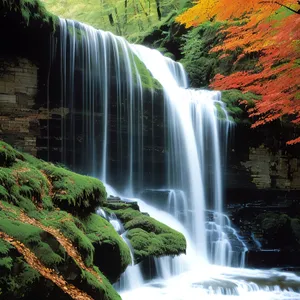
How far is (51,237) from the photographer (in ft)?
11.2

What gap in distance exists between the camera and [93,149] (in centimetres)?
1027

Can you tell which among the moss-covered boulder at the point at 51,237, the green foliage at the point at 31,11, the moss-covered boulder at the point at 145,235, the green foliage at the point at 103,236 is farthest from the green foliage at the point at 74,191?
the green foliage at the point at 31,11

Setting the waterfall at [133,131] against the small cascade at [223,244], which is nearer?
the small cascade at [223,244]

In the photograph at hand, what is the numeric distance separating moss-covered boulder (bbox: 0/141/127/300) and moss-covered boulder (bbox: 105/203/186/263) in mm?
1180

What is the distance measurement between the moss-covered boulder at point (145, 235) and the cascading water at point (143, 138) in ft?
5.01

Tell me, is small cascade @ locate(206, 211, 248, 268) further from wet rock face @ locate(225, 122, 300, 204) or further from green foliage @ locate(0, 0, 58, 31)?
green foliage @ locate(0, 0, 58, 31)

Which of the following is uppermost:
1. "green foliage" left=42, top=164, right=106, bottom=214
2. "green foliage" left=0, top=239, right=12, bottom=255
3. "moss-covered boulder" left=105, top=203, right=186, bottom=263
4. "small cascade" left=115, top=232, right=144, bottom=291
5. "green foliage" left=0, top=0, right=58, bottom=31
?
"green foliage" left=0, top=0, right=58, bottom=31

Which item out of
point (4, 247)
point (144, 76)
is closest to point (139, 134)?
point (144, 76)

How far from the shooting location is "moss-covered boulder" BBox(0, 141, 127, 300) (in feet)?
9.54

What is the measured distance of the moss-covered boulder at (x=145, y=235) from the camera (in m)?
6.59

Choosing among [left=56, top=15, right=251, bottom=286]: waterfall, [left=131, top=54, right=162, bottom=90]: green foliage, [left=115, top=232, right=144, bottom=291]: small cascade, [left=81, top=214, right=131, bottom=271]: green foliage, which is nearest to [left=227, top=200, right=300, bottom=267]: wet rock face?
[left=56, top=15, right=251, bottom=286]: waterfall

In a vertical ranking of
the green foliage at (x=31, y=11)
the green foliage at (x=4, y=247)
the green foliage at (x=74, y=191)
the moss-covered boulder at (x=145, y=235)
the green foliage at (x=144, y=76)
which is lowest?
the moss-covered boulder at (x=145, y=235)

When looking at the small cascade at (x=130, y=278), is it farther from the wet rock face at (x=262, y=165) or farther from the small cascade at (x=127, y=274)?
the wet rock face at (x=262, y=165)

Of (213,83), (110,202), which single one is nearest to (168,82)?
(213,83)
